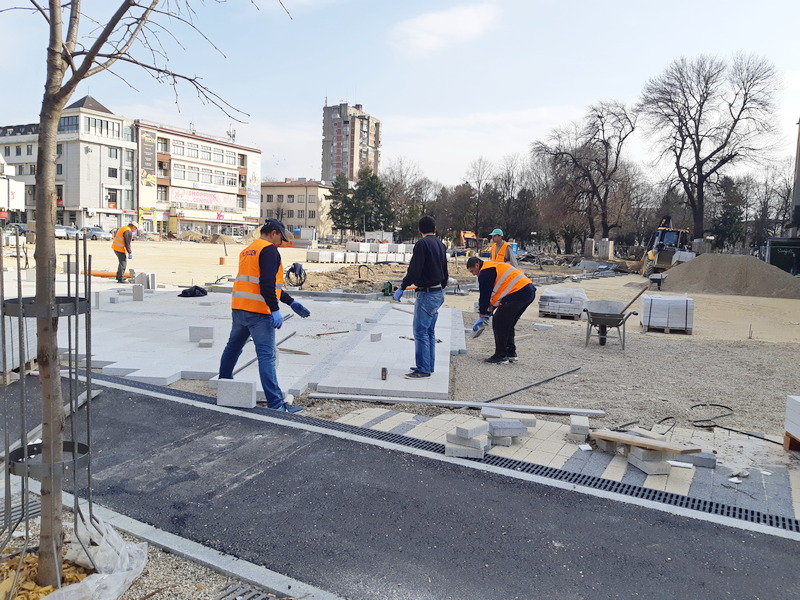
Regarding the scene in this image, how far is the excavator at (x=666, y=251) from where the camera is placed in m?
31.1

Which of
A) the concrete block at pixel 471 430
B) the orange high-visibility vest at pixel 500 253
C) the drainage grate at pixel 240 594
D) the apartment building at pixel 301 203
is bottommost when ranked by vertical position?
the drainage grate at pixel 240 594

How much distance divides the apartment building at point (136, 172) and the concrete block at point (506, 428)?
199ft

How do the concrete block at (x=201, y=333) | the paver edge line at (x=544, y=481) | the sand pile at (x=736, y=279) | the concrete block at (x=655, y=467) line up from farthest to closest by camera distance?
the sand pile at (x=736, y=279) → the concrete block at (x=201, y=333) → the concrete block at (x=655, y=467) → the paver edge line at (x=544, y=481)

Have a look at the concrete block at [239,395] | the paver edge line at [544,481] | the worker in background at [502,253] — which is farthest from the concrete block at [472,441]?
the worker in background at [502,253]

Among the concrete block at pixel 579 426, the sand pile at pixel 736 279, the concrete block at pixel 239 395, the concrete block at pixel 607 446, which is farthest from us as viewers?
the sand pile at pixel 736 279

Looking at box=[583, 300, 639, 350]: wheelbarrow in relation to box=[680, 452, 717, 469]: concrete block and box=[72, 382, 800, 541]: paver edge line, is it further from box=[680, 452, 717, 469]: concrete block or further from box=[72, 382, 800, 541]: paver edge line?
box=[72, 382, 800, 541]: paver edge line

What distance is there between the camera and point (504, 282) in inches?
315

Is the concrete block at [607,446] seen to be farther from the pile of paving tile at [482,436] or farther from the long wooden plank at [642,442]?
the pile of paving tile at [482,436]

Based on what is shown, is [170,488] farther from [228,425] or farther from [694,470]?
[694,470]

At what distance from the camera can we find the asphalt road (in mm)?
2908

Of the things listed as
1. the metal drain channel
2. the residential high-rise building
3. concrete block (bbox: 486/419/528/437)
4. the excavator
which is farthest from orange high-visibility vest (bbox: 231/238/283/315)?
the residential high-rise building

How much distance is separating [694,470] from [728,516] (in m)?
0.79

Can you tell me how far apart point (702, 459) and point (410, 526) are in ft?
8.12

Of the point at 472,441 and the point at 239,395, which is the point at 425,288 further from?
the point at 472,441
